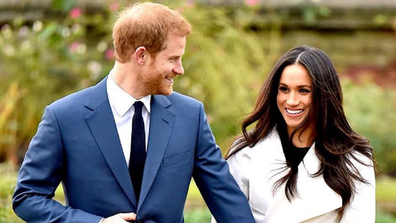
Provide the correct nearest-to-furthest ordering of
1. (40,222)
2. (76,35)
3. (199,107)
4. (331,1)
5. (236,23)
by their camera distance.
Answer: (40,222) → (199,107) → (76,35) → (236,23) → (331,1)

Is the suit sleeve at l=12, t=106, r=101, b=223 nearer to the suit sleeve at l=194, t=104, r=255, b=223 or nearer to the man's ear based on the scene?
the man's ear

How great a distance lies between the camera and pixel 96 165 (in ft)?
15.7

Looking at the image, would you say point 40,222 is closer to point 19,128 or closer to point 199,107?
point 199,107

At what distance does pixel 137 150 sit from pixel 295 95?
85 cm

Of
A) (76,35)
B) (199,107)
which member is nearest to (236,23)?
(76,35)

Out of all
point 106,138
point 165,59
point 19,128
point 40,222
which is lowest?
point 19,128

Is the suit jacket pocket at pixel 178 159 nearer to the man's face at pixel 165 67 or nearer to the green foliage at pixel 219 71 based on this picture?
the man's face at pixel 165 67

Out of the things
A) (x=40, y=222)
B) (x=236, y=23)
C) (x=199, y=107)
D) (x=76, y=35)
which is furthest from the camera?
(x=236, y=23)

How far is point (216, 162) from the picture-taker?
5.02 metres

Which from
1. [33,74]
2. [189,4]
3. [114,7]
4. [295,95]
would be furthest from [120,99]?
[33,74]

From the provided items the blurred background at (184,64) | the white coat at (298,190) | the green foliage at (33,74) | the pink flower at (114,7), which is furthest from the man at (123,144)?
the green foliage at (33,74)

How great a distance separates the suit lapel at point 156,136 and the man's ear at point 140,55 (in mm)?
257

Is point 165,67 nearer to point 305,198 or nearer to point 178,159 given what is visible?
point 178,159

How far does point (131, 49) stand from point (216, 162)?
2.34 feet
